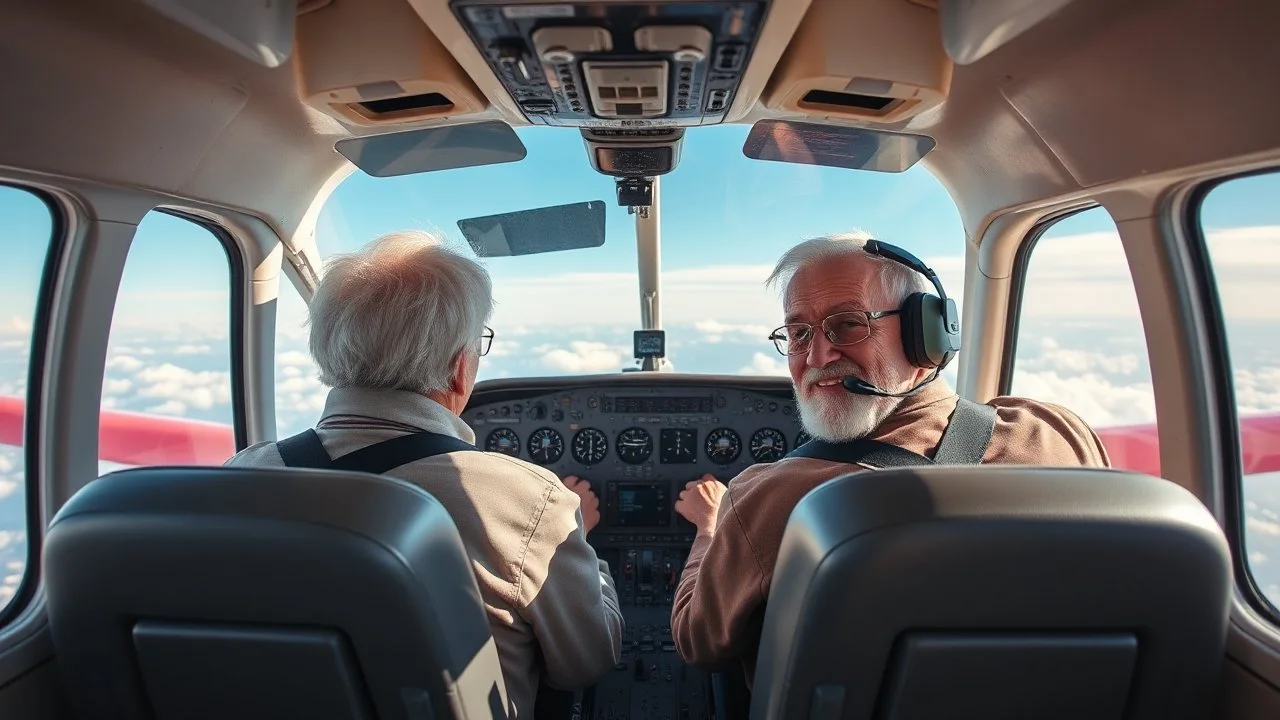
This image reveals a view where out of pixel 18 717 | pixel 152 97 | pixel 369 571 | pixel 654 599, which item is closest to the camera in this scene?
pixel 369 571

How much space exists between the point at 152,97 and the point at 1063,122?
2347 millimetres

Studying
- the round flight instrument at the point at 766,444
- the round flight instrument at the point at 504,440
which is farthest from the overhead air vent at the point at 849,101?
the round flight instrument at the point at 504,440

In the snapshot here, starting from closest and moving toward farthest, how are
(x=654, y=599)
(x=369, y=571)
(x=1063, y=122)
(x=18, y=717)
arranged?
(x=369, y=571) → (x=18, y=717) → (x=1063, y=122) → (x=654, y=599)

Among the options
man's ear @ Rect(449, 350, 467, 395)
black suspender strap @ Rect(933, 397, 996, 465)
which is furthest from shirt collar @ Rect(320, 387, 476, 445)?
black suspender strap @ Rect(933, 397, 996, 465)

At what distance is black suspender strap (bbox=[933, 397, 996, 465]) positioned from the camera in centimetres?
148

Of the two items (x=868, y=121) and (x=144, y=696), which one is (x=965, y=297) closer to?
(x=868, y=121)

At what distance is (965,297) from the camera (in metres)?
3.08

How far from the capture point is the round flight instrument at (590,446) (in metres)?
3.04

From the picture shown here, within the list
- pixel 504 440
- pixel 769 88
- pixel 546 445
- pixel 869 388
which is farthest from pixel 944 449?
pixel 504 440

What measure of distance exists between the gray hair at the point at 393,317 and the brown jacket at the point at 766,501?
2.38 feet

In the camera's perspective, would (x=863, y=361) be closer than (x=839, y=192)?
Yes

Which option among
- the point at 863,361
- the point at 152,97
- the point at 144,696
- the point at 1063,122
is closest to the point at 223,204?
the point at 152,97

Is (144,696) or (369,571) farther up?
(369,571)

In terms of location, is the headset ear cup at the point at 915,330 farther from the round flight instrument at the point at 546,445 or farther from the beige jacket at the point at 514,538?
the round flight instrument at the point at 546,445
